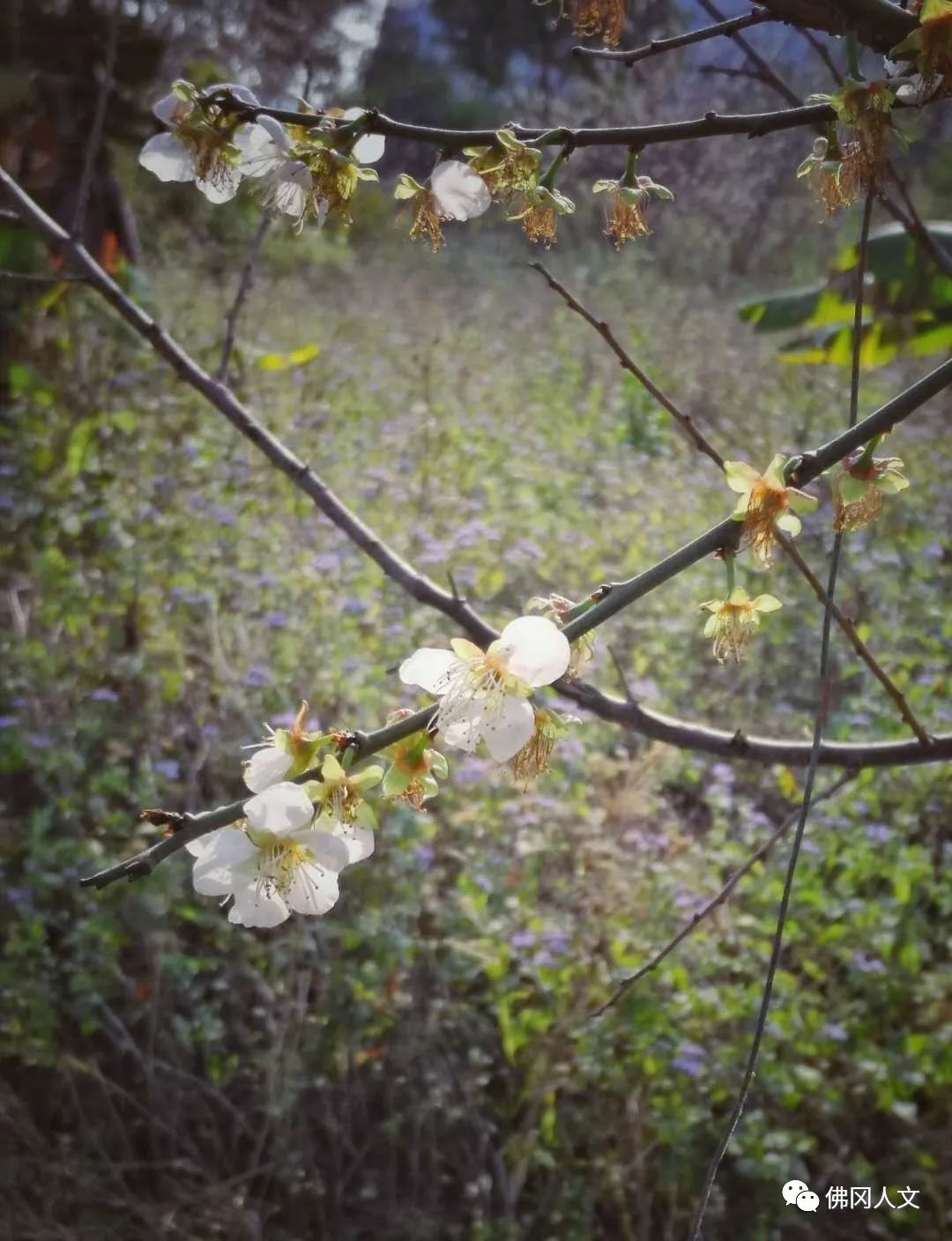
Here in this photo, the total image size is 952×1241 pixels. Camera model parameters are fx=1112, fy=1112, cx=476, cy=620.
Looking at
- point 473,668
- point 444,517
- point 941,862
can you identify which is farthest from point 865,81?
point 444,517

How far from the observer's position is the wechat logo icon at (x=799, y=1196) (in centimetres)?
119

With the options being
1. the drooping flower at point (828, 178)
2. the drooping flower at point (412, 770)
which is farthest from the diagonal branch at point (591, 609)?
the drooping flower at point (828, 178)

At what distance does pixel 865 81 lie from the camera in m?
0.44

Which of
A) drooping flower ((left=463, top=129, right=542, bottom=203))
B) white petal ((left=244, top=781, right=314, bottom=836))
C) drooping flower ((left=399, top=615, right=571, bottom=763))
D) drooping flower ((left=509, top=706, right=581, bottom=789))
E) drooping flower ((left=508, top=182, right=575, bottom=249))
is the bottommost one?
white petal ((left=244, top=781, right=314, bottom=836))

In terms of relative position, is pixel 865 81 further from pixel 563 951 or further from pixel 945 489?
pixel 945 489

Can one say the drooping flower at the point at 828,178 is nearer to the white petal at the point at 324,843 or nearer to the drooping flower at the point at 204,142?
the drooping flower at the point at 204,142

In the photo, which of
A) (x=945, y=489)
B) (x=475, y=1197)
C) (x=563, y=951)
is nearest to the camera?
(x=475, y=1197)

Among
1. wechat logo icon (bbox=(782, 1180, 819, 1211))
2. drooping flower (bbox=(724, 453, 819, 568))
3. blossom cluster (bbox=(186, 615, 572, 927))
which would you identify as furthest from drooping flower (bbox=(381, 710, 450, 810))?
wechat logo icon (bbox=(782, 1180, 819, 1211))

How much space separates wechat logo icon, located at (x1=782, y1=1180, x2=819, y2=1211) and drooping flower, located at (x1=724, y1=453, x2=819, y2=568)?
40.0 inches

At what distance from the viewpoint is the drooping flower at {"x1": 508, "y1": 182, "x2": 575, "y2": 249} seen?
497 mm

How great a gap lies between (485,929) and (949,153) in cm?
473

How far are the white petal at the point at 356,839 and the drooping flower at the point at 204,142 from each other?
30cm

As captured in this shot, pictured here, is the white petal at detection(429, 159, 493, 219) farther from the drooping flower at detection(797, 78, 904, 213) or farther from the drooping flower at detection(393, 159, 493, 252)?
the drooping flower at detection(797, 78, 904, 213)

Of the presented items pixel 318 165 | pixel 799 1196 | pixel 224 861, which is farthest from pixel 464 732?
pixel 799 1196
